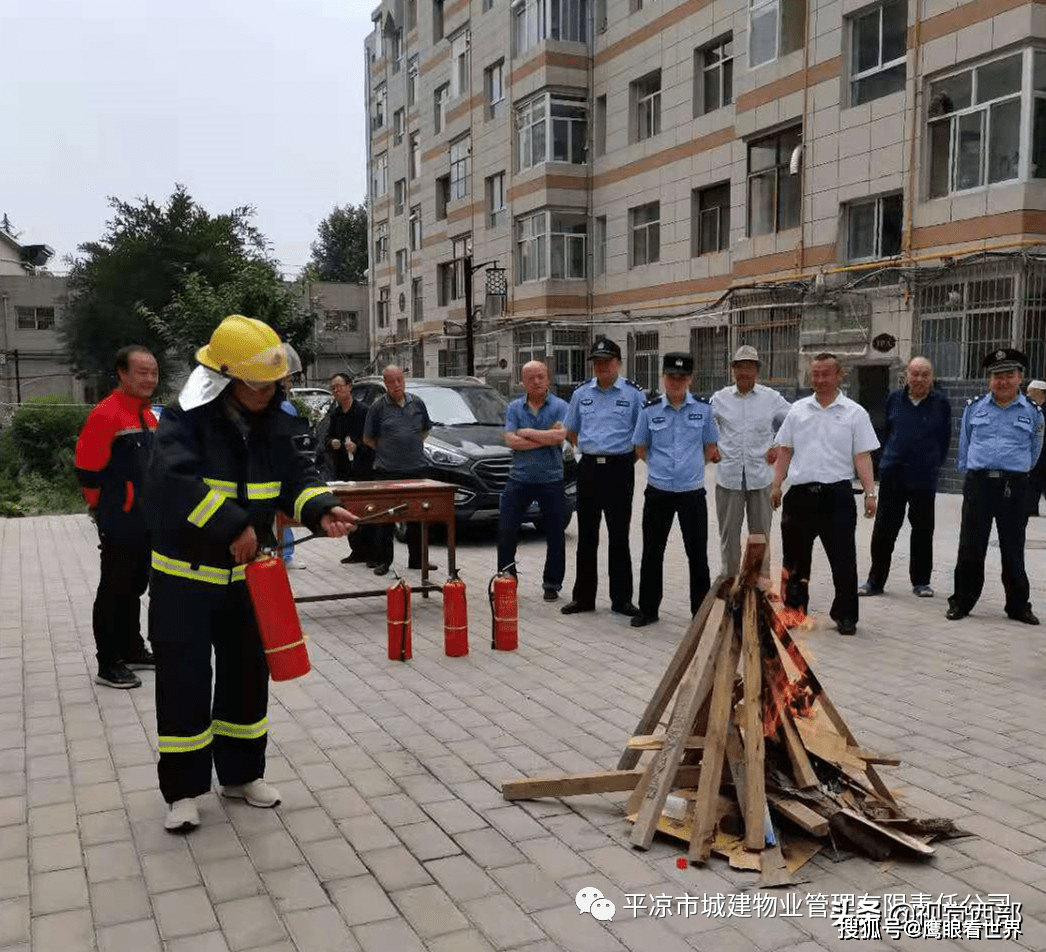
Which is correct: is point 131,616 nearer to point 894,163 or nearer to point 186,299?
point 894,163

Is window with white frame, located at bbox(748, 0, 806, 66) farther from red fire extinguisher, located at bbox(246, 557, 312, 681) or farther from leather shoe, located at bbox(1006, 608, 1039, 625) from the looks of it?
red fire extinguisher, located at bbox(246, 557, 312, 681)

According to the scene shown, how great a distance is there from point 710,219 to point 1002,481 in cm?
1732

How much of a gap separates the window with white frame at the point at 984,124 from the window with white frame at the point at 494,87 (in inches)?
680

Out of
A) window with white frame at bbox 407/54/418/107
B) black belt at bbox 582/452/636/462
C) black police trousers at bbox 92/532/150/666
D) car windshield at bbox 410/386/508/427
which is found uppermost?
window with white frame at bbox 407/54/418/107

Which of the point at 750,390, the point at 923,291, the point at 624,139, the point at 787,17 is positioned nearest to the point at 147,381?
the point at 750,390

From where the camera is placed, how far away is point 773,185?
68.0 ft

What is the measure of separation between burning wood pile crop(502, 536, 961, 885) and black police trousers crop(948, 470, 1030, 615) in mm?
4079

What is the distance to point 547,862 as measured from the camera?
362cm

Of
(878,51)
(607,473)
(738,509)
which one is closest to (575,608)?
(607,473)

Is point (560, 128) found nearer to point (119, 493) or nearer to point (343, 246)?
point (119, 493)

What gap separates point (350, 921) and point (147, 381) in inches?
145

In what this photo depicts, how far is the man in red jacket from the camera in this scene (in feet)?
18.7

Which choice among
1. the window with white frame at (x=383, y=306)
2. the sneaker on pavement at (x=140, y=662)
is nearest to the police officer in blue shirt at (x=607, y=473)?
the sneaker on pavement at (x=140, y=662)

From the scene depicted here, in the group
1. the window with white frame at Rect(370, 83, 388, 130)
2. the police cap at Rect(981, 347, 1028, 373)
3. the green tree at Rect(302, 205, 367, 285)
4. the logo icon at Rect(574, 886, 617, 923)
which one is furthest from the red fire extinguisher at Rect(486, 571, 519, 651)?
the green tree at Rect(302, 205, 367, 285)
